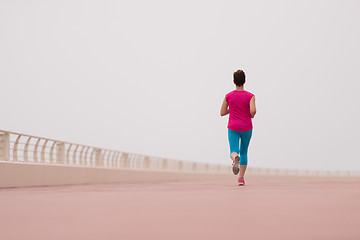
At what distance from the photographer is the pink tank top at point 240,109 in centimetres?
1024

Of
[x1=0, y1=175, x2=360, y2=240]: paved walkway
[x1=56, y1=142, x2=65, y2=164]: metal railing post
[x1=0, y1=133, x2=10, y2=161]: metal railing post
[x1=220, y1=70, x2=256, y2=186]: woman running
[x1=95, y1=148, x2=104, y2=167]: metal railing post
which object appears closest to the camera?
[x1=0, y1=175, x2=360, y2=240]: paved walkway

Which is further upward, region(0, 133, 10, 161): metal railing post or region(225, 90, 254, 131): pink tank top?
region(225, 90, 254, 131): pink tank top

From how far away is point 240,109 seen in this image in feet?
33.7

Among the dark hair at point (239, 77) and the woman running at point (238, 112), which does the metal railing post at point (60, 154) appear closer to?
the woman running at point (238, 112)

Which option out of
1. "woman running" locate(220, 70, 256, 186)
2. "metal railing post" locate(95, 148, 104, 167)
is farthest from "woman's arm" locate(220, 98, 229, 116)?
"metal railing post" locate(95, 148, 104, 167)

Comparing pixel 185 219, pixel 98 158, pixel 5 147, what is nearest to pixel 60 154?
pixel 5 147

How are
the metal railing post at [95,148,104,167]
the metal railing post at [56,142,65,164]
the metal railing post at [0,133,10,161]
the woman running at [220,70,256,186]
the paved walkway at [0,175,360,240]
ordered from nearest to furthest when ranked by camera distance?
1. the paved walkway at [0,175,360,240]
2. the woman running at [220,70,256,186]
3. the metal railing post at [0,133,10,161]
4. the metal railing post at [56,142,65,164]
5. the metal railing post at [95,148,104,167]

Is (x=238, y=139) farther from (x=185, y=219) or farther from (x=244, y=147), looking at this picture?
(x=185, y=219)

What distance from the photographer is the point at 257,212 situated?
17.7ft

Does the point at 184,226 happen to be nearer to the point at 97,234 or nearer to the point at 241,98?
the point at 97,234

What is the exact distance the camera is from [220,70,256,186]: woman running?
10242 mm

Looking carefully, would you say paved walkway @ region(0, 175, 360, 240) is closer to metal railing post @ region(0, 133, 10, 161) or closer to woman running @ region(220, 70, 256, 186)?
woman running @ region(220, 70, 256, 186)

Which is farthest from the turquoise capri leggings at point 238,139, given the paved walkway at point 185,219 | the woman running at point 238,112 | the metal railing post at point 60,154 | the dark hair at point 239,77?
the metal railing post at point 60,154

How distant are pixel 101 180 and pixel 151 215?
13719 millimetres
